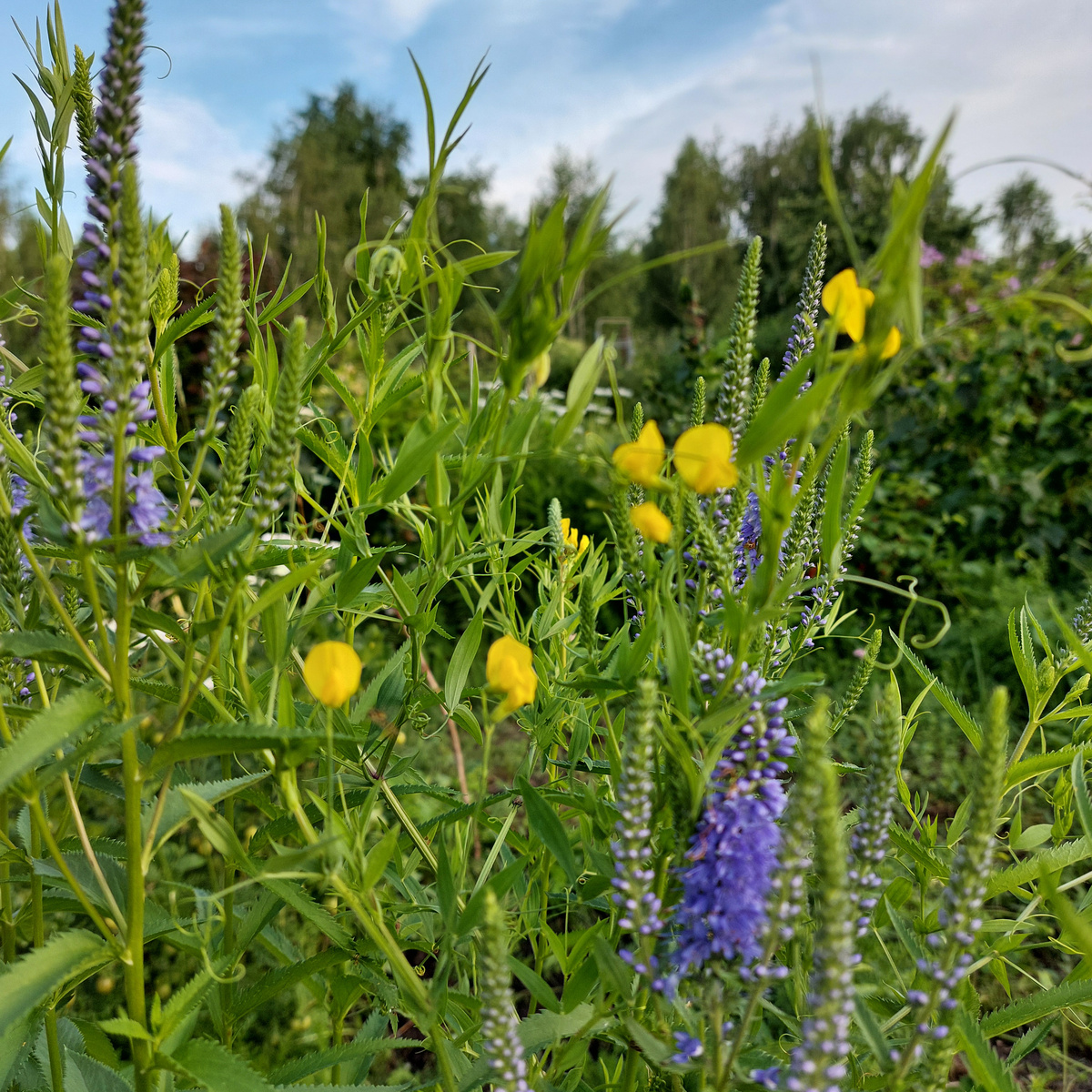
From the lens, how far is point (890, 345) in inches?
24.1

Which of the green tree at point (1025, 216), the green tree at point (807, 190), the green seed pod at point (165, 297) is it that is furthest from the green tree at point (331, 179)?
the green tree at point (1025, 216)

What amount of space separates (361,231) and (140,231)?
416 millimetres

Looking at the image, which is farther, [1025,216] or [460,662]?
[1025,216]

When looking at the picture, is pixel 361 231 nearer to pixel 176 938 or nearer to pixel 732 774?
pixel 732 774

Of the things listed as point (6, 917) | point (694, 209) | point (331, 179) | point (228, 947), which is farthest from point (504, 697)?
point (694, 209)

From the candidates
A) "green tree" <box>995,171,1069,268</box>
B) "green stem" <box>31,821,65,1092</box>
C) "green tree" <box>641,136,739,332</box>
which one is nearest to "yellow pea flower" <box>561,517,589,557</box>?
"green stem" <box>31,821,65,1092</box>

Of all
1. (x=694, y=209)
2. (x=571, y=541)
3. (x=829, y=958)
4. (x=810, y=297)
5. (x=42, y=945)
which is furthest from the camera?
(x=694, y=209)

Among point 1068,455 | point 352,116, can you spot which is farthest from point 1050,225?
point 1068,455

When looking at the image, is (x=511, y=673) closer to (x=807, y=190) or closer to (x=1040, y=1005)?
(x=1040, y=1005)

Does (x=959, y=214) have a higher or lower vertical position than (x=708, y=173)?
lower

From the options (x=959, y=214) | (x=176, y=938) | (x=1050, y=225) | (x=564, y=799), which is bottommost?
(x=176, y=938)

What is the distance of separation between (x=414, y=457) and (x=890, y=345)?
447mm

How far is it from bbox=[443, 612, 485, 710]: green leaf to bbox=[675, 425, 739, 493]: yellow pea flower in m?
0.47

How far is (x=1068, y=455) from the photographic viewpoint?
473cm
